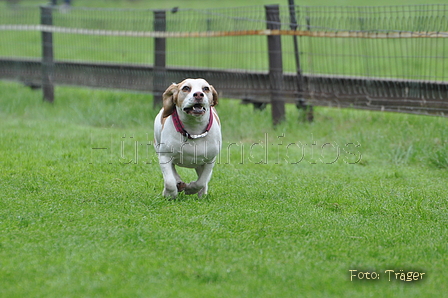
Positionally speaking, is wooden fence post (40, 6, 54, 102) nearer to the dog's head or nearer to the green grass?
the green grass

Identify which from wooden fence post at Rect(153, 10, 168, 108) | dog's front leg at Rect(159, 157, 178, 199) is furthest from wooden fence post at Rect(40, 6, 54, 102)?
dog's front leg at Rect(159, 157, 178, 199)

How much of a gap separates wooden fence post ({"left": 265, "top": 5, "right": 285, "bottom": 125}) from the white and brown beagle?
4.52m

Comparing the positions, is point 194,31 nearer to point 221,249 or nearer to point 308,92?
point 308,92

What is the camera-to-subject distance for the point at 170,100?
5992 mm

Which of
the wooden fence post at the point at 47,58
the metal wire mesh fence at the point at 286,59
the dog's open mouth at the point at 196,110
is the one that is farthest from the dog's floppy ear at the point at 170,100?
the wooden fence post at the point at 47,58

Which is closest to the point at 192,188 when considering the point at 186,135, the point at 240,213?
the point at 186,135

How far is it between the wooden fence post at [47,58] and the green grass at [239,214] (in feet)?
10.3

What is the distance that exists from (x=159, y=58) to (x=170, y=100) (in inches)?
240

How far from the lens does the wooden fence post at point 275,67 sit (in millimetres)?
10469

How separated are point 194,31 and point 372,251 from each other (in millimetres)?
7513

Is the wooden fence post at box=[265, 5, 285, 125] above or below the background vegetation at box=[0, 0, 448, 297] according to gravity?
above

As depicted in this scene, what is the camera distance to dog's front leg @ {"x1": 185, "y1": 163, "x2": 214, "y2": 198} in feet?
19.9

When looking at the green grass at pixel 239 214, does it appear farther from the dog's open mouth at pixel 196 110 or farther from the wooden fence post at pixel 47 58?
the wooden fence post at pixel 47 58

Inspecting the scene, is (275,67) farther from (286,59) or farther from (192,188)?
(192,188)
